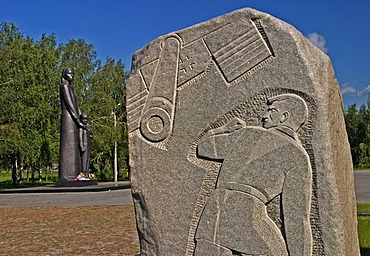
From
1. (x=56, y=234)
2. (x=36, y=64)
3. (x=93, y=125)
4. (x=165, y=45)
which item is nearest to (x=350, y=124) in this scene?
(x=93, y=125)

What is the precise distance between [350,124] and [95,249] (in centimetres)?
4972

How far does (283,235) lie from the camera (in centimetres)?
386

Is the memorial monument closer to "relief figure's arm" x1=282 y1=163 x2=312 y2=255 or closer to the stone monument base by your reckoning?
the stone monument base

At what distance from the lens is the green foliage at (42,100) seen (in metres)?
25.4

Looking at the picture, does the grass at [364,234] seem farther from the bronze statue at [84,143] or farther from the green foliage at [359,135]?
the green foliage at [359,135]

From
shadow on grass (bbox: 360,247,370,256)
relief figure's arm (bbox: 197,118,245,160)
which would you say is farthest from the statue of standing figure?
relief figure's arm (bbox: 197,118,245,160)

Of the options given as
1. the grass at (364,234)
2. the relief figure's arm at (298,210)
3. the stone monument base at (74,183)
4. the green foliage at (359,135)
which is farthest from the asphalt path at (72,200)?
the green foliage at (359,135)

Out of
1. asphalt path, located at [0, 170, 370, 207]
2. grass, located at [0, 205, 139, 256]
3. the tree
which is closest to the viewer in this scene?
grass, located at [0, 205, 139, 256]

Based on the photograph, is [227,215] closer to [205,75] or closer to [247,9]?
[205,75]

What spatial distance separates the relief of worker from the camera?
3816mm

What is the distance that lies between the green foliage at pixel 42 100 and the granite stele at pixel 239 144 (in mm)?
21029

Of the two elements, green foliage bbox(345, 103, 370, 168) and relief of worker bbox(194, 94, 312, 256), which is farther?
green foliage bbox(345, 103, 370, 168)

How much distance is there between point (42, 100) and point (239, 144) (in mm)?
23644

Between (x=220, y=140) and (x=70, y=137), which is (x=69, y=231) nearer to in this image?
(x=220, y=140)
